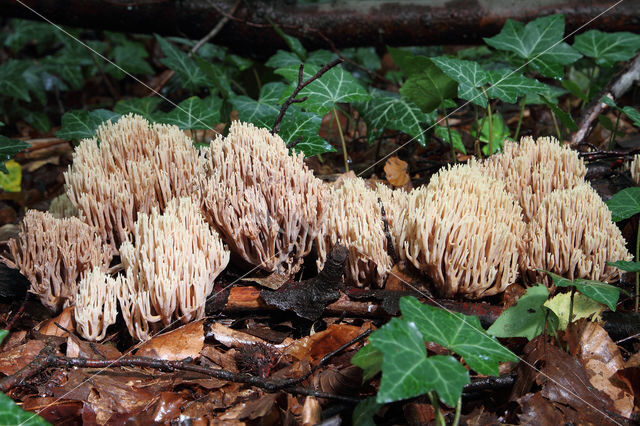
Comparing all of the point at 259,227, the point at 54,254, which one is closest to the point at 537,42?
the point at 259,227

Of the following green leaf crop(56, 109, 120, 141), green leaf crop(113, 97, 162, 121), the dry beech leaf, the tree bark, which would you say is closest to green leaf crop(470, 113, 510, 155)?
the dry beech leaf

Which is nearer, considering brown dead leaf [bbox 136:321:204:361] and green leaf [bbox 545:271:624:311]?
green leaf [bbox 545:271:624:311]

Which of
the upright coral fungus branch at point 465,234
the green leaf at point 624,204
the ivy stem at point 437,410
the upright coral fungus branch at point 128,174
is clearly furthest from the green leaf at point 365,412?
the green leaf at point 624,204

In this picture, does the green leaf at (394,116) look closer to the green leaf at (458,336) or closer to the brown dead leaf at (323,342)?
the brown dead leaf at (323,342)

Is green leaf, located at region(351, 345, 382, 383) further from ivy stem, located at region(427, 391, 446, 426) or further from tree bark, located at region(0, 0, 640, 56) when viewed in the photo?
tree bark, located at region(0, 0, 640, 56)

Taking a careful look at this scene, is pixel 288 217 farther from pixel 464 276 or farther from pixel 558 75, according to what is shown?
pixel 558 75

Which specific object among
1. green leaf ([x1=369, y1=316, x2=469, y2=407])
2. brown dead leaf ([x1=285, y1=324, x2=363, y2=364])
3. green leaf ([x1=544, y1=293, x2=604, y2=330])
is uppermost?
green leaf ([x1=369, y1=316, x2=469, y2=407])

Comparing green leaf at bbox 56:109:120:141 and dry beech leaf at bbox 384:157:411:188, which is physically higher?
green leaf at bbox 56:109:120:141
